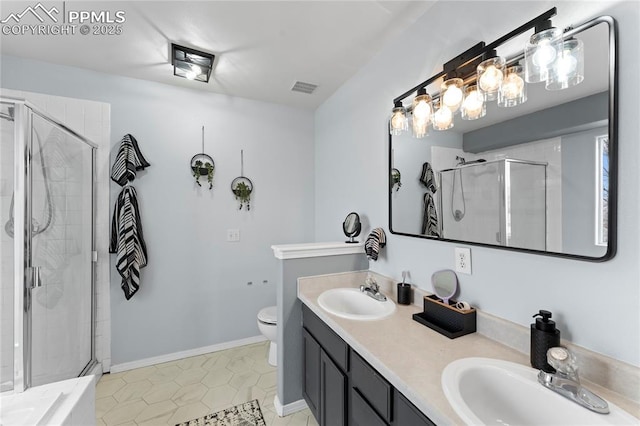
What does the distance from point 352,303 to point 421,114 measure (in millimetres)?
1239

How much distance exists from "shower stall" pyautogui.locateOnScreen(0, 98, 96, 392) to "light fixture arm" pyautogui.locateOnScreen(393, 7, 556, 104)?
2.16 m

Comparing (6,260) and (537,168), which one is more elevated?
(537,168)

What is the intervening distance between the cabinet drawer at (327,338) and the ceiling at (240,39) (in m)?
1.81

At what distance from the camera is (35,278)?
1.55 metres

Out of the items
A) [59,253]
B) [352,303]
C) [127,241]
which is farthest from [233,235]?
[352,303]

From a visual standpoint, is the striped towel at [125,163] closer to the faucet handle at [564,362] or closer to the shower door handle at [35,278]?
the shower door handle at [35,278]

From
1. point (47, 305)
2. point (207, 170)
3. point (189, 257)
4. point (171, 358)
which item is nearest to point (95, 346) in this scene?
point (171, 358)

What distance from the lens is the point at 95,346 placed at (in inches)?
89.3

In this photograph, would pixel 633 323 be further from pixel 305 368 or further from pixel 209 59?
pixel 209 59

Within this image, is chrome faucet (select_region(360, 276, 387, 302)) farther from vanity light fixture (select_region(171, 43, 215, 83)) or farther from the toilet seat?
vanity light fixture (select_region(171, 43, 215, 83))

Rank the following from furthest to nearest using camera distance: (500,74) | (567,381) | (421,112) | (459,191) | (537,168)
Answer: (421,112) < (459,191) < (500,74) < (537,168) < (567,381)

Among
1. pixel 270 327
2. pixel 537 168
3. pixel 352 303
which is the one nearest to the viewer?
pixel 537 168

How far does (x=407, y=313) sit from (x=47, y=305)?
86.9 inches

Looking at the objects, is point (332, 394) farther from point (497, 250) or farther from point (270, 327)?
point (497, 250)
